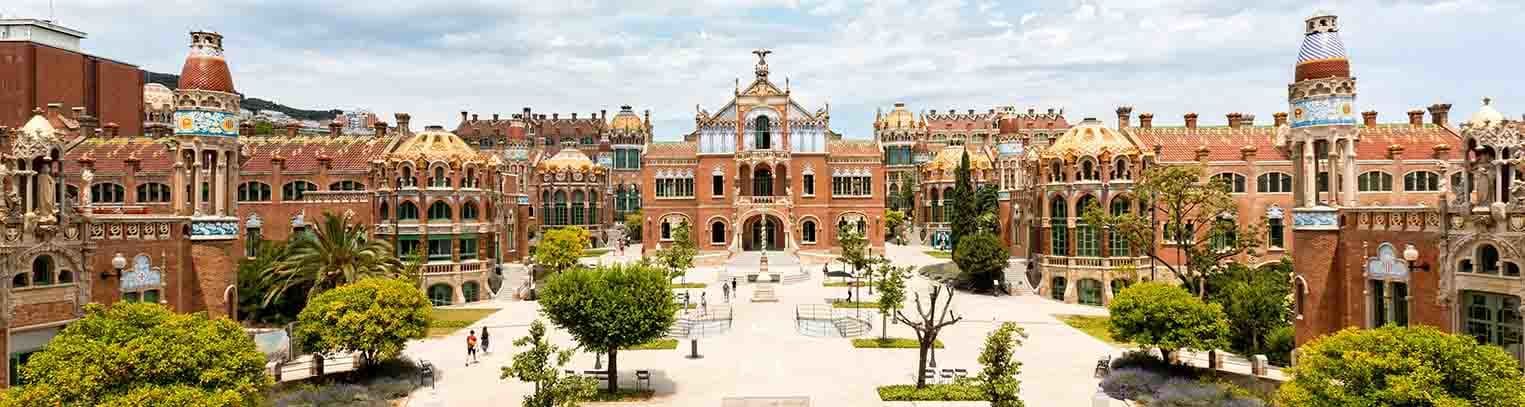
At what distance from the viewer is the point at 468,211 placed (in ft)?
192

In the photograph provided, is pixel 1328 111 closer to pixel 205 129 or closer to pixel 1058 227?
pixel 1058 227

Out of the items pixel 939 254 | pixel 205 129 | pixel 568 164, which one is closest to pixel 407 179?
pixel 205 129

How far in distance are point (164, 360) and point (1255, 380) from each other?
32020mm

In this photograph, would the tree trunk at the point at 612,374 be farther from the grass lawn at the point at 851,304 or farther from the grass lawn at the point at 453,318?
the grass lawn at the point at 851,304

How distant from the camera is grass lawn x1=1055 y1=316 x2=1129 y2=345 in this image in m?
42.4

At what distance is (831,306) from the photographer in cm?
5294

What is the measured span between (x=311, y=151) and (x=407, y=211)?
15254 millimetres

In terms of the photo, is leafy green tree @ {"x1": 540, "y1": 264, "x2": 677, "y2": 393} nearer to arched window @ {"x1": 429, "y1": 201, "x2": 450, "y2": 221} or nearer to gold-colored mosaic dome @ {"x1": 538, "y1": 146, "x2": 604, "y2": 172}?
arched window @ {"x1": 429, "y1": 201, "x2": 450, "y2": 221}

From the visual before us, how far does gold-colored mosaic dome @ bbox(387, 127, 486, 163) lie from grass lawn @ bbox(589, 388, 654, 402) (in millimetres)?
31317

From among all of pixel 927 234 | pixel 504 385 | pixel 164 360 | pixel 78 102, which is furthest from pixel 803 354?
pixel 927 234

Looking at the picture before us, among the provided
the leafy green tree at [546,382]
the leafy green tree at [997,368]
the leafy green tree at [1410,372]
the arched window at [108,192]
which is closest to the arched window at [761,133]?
the arched window at [108,192]

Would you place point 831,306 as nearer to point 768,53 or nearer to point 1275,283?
point 1275,283

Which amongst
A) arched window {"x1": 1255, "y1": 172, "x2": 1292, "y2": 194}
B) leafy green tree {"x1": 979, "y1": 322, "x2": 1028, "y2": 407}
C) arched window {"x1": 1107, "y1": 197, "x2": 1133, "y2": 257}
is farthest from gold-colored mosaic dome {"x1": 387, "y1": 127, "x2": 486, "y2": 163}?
arched window {"x1": 1255, "y1": 172, "x2": 1292, "y2": 194}

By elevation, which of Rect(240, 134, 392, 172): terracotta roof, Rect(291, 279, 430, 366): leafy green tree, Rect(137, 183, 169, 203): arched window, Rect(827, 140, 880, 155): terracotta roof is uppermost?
Rect(827, 140, 880, 155): terracotta roof
